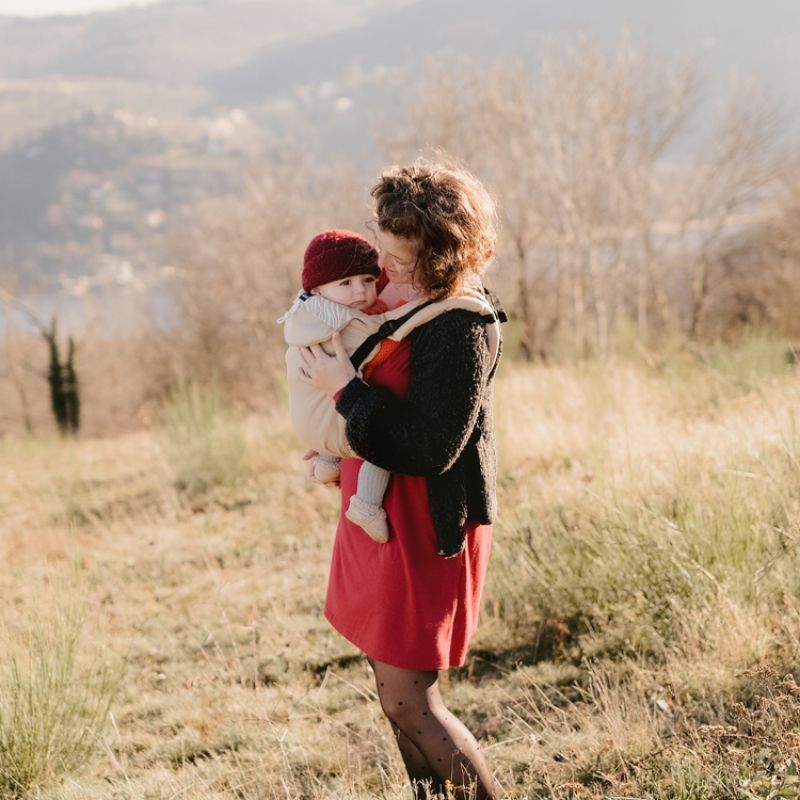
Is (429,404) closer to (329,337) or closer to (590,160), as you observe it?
(329,337)

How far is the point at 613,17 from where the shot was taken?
14388 cm

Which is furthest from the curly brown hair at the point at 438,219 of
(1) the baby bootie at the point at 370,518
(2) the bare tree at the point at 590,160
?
(2) the bare tree at the point at 590,160

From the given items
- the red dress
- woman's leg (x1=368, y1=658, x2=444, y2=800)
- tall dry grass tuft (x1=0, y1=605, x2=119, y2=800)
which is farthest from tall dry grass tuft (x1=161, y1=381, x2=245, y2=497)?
the red dress

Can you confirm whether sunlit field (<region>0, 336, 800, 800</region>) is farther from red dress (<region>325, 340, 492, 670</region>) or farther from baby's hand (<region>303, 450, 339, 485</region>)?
baby's hand (<region>303, 450, 339, 485</region>)

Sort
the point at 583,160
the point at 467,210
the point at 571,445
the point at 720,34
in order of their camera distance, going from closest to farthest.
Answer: the point at 467,210 → the point at 571,445 → the point at 583,160 → the point at 720,34

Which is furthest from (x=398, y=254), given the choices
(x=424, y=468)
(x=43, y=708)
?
(x=43, y=708)

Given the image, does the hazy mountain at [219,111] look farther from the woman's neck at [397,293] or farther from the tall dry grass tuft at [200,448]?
the woman's neck at [397,293]

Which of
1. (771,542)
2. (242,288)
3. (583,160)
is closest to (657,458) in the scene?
Answer: (771,542)

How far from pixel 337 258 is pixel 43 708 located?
1750 millimetres

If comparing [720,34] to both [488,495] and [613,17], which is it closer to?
[613,17]

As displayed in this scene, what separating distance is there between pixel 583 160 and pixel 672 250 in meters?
8.67

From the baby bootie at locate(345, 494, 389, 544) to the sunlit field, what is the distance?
0.80 meters

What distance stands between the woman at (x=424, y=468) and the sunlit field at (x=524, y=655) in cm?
49

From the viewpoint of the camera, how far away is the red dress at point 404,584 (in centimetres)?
162
